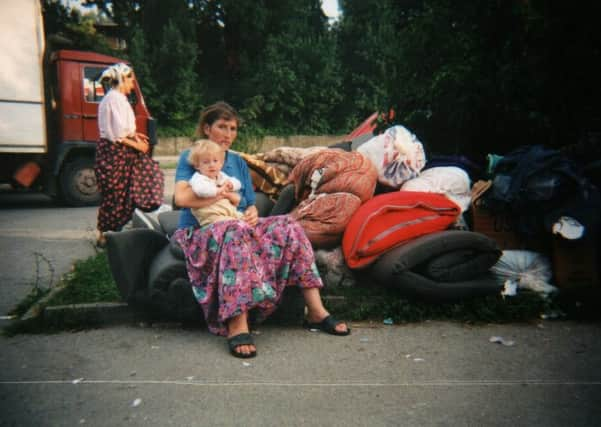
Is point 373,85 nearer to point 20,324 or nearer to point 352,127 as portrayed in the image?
point 352,127

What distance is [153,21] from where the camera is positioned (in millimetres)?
23312

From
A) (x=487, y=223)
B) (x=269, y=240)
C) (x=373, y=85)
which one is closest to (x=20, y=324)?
(x=269, y=240)

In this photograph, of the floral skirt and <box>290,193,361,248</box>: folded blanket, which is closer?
the floral skirt

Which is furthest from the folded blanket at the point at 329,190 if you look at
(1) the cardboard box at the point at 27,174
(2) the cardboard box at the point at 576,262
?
(1) the cardboard box at the point at 27,174

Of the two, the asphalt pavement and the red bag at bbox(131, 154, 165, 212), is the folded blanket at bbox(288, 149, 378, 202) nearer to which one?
the asphalt pavement

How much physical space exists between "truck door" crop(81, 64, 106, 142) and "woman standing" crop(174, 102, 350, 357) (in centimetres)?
627

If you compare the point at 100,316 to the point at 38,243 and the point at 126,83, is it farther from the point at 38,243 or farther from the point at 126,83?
the point at 38,243

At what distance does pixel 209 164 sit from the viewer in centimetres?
331

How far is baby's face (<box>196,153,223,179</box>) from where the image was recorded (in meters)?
3.30

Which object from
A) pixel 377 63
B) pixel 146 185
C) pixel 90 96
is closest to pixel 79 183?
pixel 90 96

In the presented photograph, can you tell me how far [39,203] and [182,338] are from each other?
26.3 feet

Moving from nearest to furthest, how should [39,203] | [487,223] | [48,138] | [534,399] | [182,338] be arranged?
[534,399], [182,338], [487,223], [48,138], [39,203]

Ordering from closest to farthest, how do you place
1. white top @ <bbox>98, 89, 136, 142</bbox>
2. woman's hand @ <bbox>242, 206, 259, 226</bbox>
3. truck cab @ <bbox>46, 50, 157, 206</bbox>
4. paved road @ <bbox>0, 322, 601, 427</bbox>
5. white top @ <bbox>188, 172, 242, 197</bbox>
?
paved road @ <bbox>0, 322, 601, 427</bbox>
white top @ <bbox>188, 172, 242, 197</bbox>
woman's hand @ <bbox>242, 206, 259, 226</bbox>
white top @ <bbox>98, 89, 136, 142</bbox>
truck cab @ <bbox>46, 50, 157, 206</bbox>

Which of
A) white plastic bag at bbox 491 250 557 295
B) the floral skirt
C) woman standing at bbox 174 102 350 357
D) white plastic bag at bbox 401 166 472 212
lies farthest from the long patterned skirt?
white plastic bag at bbox 491 250 557 295
